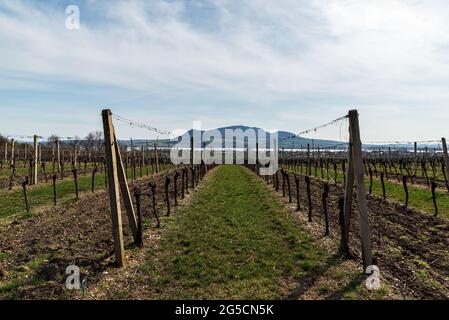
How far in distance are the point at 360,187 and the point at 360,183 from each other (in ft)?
0.25

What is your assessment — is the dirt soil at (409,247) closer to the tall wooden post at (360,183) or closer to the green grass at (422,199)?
the tall wooden post at (360,183)

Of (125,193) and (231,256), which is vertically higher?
(125,193)

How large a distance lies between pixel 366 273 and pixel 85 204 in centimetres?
1167

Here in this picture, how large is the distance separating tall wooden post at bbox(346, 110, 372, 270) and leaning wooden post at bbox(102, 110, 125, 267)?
4775 mm

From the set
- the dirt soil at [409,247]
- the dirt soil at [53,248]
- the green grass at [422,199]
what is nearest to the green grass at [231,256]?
the dirt soil at [53,248]

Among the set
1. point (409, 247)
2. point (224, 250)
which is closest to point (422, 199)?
point (409, 247)

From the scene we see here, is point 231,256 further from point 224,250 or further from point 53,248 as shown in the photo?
point 53,248

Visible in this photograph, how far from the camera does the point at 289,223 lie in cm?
1110

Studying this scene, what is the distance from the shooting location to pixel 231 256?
26.0 feet

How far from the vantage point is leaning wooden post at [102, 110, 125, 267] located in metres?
7.20

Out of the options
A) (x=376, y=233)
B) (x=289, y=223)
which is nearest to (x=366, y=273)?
(x=376, y=233)

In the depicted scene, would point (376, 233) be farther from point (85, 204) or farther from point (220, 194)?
point (85, 204)

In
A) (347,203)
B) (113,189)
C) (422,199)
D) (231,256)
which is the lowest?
(231,256)

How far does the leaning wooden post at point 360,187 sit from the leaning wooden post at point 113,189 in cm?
477
